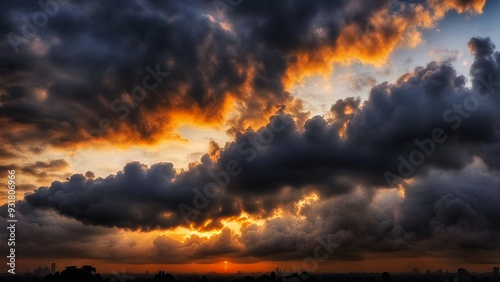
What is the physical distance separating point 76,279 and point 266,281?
246 feet

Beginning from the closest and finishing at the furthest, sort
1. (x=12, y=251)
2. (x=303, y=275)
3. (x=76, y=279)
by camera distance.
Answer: (x=12, y=251) < (x=76, y=279) < (x=303, y=275)

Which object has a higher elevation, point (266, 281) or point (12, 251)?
point (12, 251)

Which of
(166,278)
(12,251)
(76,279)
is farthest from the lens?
(166,278)

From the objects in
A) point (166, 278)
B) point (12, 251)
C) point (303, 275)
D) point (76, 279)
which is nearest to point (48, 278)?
point (76, 279)

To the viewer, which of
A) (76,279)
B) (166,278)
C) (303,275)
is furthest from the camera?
(303,275)

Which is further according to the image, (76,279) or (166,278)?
(166,278)

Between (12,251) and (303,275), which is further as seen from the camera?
(303,275)

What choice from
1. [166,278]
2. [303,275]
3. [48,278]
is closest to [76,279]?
[48,278]

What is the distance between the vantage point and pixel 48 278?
427 ft

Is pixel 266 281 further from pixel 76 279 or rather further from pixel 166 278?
pixel 76 279

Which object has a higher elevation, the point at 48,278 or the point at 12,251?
the point at 12,251

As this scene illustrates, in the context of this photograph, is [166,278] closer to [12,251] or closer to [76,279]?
[76,279]

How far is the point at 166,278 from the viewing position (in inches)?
6550

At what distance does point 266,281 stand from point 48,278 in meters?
81.7
